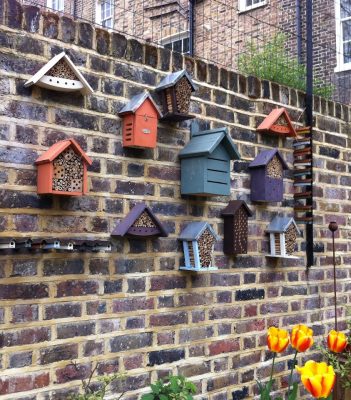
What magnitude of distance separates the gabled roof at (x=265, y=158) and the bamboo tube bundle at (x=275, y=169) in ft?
0.09

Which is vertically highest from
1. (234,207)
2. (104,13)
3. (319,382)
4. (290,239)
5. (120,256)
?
(104,13)

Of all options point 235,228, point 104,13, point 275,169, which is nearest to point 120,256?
point 235,228

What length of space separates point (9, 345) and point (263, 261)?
1819mm

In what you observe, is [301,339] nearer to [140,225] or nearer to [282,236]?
[282,236]

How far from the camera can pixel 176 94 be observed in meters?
3.01

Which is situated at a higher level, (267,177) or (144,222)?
(267,177)

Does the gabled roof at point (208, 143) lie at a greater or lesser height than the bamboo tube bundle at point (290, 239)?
greater

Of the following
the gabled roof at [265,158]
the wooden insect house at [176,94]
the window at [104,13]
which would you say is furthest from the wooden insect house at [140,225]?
the window at [104,13]

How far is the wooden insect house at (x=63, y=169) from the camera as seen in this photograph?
2.42m

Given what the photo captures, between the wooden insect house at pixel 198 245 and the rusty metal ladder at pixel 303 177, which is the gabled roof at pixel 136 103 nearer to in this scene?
the wooden insect house at pixel 198 245

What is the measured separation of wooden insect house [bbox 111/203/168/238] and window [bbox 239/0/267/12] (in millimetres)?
8075

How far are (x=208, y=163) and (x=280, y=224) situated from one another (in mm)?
864

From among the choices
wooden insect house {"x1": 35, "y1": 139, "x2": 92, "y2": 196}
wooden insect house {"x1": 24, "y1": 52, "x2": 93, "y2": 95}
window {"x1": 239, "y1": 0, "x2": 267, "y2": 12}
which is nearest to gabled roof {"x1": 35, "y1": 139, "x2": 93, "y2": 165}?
wooden insect house {"x1": 35, "y1": 139, "x2": 92, "y2": 196}

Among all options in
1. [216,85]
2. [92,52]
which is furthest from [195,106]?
[92,52]
